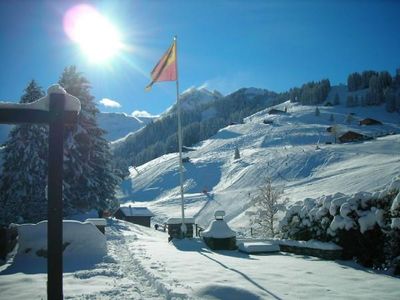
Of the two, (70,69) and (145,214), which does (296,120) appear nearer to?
(145,214)

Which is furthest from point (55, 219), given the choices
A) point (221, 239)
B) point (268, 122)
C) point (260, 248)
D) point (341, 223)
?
point (268, 122)

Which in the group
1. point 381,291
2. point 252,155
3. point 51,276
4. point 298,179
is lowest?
point 381,291

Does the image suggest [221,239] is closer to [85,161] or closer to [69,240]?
[69,240]

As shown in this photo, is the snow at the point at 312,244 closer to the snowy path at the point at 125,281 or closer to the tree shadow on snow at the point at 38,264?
the snowy path at the point at 125,281

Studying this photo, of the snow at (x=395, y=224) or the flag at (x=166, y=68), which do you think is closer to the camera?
the snow at (x=395, y=224)

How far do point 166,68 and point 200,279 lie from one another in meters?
11.3

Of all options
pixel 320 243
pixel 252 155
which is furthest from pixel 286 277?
pixel 252 155

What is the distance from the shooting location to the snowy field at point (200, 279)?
7.90m

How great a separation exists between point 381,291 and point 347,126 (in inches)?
4746

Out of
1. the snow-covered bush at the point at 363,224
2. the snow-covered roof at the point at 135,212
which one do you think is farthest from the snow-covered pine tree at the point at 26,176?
the snow-covered roof at the point at 135,212

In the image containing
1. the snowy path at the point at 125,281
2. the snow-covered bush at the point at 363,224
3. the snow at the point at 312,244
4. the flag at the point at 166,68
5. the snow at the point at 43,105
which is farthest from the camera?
the flag at the point at 166,68

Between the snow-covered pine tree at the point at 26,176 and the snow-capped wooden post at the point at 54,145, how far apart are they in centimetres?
2322

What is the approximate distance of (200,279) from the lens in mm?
9156

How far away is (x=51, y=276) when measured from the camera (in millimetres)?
6301
